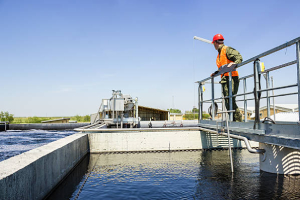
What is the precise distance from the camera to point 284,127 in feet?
15.9

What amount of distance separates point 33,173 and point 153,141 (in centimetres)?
723

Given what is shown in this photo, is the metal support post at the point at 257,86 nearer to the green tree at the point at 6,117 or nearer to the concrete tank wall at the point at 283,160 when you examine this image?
the concrete tank wall at the point at 283,160

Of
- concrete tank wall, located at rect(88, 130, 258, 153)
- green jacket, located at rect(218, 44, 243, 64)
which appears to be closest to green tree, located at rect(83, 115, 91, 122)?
concrete tank wall, located at rect(88, 130, 258, 153)

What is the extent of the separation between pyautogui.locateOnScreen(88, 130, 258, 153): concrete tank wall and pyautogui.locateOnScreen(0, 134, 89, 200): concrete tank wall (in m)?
3.60

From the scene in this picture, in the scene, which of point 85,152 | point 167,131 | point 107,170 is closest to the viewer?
point 107,170

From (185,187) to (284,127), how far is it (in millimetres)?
2587

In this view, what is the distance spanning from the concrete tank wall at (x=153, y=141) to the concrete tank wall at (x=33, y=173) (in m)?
3.60

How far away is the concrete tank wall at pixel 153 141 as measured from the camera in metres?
11.2

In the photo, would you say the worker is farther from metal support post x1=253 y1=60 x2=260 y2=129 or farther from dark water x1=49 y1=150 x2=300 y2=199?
dark water x1=49 y1=150 x2=300 y2=199

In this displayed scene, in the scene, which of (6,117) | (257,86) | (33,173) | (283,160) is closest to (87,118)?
(6,117)

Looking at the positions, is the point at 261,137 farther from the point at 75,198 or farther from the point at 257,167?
the point at 75,198

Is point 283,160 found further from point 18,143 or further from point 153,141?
point 18,143

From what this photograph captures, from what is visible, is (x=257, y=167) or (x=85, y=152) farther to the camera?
(x=85, y=152)

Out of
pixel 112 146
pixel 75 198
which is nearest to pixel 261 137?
pixel 75 198
